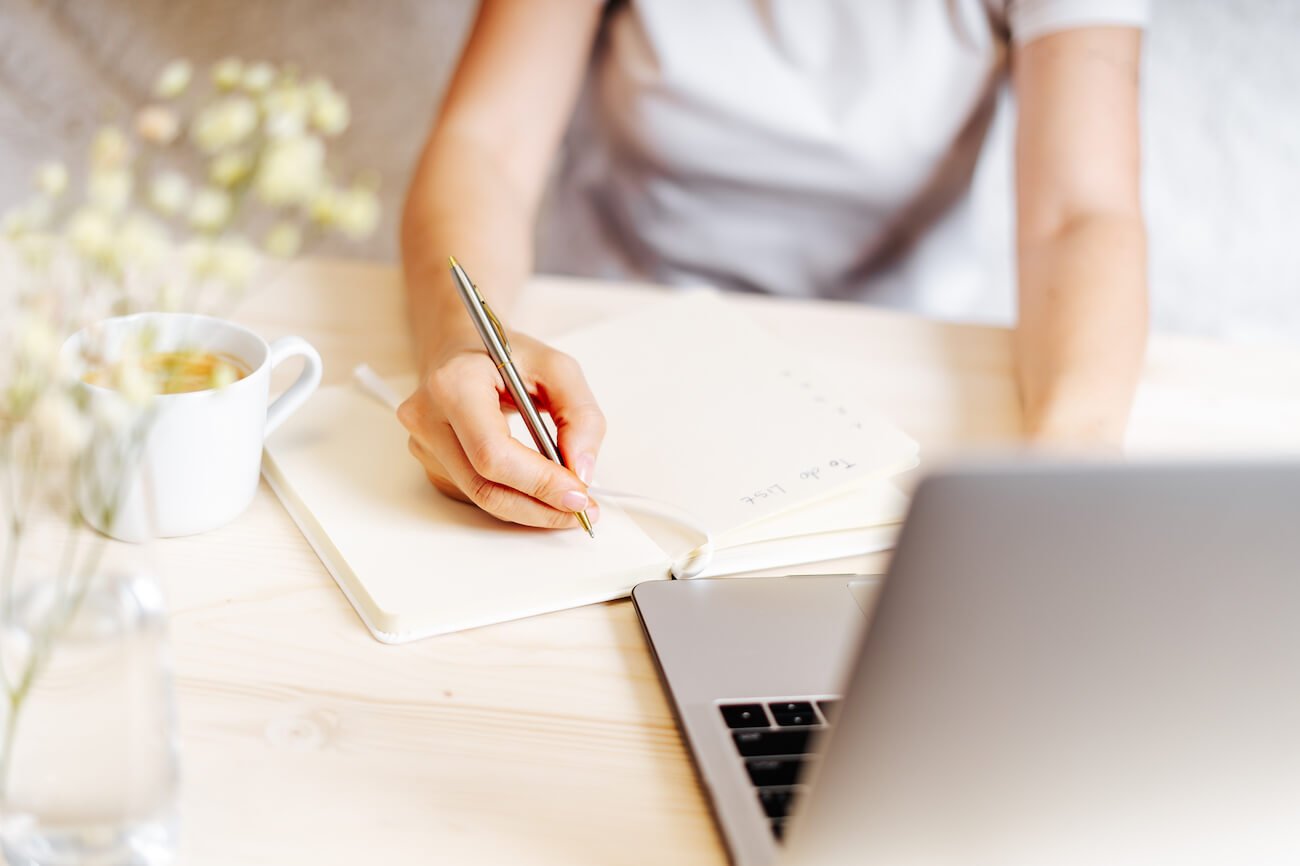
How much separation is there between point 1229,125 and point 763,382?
1.00m

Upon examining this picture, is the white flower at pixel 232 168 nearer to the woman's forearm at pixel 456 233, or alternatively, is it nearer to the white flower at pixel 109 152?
the white flower at pixel 109 152

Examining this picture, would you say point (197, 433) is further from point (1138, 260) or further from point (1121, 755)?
point (1138, 260)

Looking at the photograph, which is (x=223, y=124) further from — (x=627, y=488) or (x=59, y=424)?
(x=627, y=488)

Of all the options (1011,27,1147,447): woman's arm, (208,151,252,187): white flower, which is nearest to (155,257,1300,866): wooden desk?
(208,151,252,187): white flower

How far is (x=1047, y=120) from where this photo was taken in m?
0.91

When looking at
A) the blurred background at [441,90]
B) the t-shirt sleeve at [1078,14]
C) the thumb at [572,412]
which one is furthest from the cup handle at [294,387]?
the blurred background at [441,90]

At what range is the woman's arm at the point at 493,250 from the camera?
559 mm

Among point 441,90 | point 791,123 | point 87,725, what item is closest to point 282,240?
point 87,725

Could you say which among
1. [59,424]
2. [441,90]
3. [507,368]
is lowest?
[441,90]

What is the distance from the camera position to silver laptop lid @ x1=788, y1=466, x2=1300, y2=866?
27cm

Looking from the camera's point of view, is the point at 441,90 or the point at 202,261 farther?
the point at 441,90

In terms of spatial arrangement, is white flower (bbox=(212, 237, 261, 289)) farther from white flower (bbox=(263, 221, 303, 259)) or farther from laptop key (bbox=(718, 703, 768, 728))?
laptop key (bbox=(718, 703, 768, 728))

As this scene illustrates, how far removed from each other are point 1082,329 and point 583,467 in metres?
0.41

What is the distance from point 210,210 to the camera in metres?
0.30
